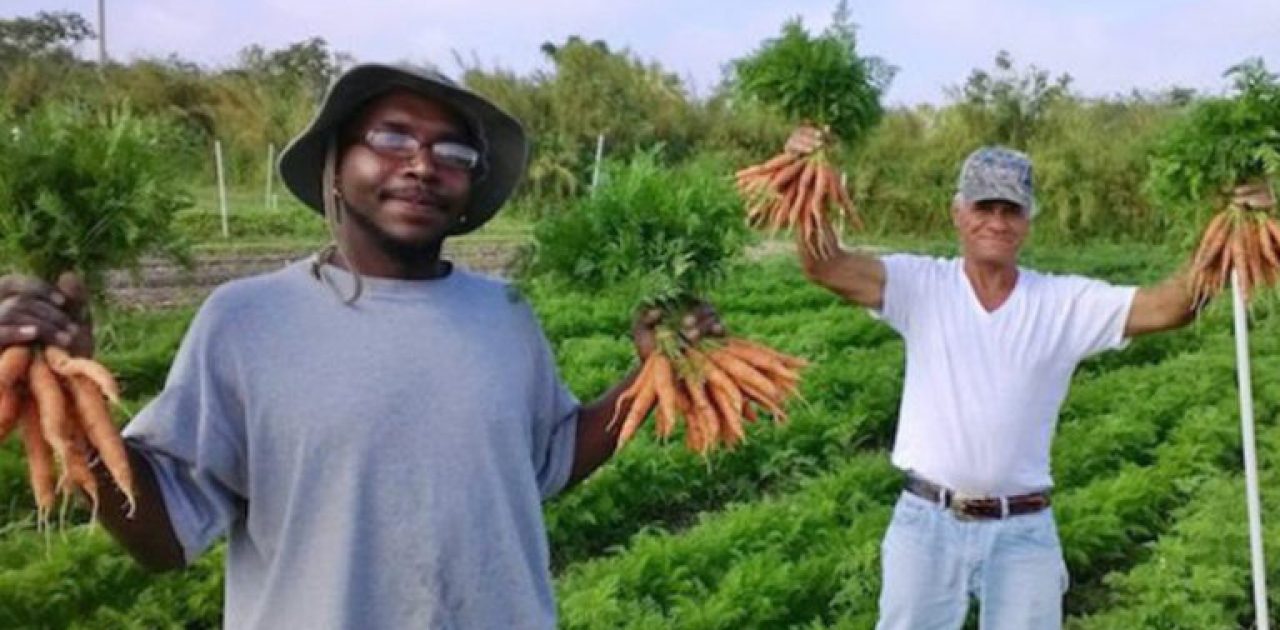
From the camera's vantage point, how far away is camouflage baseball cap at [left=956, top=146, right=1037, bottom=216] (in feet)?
11.8

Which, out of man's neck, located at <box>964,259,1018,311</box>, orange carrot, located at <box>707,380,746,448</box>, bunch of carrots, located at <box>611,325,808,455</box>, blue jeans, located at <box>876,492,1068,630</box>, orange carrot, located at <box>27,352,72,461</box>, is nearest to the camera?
orange carrot, located at <box>27,352,72,461</box>

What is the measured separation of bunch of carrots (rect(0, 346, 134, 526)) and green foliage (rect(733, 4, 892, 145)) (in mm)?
2058

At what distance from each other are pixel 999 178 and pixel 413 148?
1922 millimetres

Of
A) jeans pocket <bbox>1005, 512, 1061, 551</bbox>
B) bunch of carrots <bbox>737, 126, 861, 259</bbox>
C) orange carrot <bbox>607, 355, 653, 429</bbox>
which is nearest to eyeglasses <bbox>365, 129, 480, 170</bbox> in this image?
orange carrot <bbox>607, 355, 653, 429</bbox>

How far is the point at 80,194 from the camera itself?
2318 millimetres

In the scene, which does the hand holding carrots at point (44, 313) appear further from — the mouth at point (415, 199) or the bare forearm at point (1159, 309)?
the bare forearm at point (1159, 309)

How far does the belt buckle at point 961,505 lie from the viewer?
3555 millimetres

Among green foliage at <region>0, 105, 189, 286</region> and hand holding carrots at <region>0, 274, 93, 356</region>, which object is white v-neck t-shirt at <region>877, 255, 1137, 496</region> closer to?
green foliage at <region>0, 105, 189, 286</region>

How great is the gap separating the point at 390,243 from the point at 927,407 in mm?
1880

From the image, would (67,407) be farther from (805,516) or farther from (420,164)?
(805,516)

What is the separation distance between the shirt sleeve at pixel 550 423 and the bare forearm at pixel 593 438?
14mm

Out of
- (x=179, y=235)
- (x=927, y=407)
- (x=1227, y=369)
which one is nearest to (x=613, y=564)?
(x=927, y=407)

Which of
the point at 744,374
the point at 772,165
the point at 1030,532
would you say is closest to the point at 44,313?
the point at 744,374

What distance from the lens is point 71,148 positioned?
236 cm
